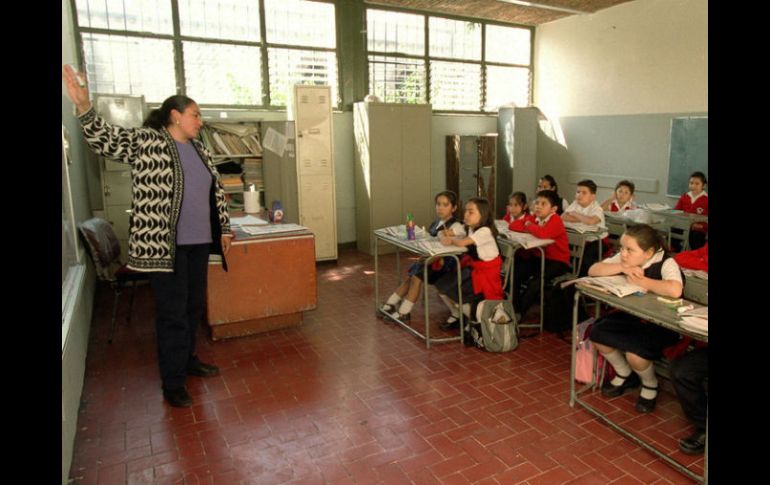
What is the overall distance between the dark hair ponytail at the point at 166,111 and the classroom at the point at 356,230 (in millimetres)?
18

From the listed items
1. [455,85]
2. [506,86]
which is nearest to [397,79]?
[455,85]

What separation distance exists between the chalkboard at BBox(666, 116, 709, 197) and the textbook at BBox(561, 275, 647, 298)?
4.68 m

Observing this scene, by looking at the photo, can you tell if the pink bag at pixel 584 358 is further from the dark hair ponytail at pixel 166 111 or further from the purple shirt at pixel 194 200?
the dark hair ponytail at pixel 166 111

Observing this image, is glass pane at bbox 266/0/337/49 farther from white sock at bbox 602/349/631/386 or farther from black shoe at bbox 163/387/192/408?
white sock at bbox 602/349/631/386

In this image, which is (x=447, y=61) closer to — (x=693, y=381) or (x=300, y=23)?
(x=300, y=23)

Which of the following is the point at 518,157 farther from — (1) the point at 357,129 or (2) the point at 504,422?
(2) the point at 504,422

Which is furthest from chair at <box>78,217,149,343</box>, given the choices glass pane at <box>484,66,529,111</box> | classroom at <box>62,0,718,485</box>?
glass pane at <box>484,66,529,111</box>

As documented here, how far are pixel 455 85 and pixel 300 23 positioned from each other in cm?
266

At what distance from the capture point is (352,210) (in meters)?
7.92

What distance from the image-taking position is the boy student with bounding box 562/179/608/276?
4.93m

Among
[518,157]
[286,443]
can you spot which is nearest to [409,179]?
[518,157]

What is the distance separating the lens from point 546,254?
15.4 ft
